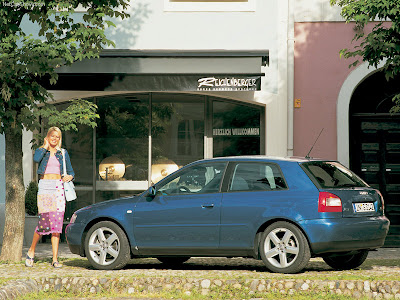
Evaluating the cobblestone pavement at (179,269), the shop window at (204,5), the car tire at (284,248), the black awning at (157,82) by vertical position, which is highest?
the shop window at (204,5)

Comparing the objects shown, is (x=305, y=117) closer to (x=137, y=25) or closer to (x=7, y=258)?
(x=137, y=25)

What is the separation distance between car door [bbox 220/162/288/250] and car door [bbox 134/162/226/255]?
14cm

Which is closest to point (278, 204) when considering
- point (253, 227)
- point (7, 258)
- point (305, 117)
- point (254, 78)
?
point (253, 227)

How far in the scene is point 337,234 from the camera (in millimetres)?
9562

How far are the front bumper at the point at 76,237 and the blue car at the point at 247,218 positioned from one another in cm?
1

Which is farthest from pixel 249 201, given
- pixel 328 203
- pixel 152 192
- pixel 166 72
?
pixel 166 72

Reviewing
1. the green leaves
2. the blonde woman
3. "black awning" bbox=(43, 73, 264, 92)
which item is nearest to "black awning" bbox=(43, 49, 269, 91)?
"black awning" bbox=(43, 73, 264, 92)

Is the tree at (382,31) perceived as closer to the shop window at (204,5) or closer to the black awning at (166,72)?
the black awning at (166,72)

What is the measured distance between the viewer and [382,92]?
1652 centimetres

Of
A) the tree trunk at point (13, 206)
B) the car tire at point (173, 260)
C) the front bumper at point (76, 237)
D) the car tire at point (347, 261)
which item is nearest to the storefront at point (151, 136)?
the tree trunk at point (13, 206)

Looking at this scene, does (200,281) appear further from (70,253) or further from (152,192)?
(70,253)

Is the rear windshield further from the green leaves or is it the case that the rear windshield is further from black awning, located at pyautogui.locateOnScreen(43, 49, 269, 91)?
black awning, located at pyautogui.locateOnScreen(43, 49, 269, 91)

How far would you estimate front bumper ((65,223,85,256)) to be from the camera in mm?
10898

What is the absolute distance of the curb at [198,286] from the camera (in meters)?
8.86
